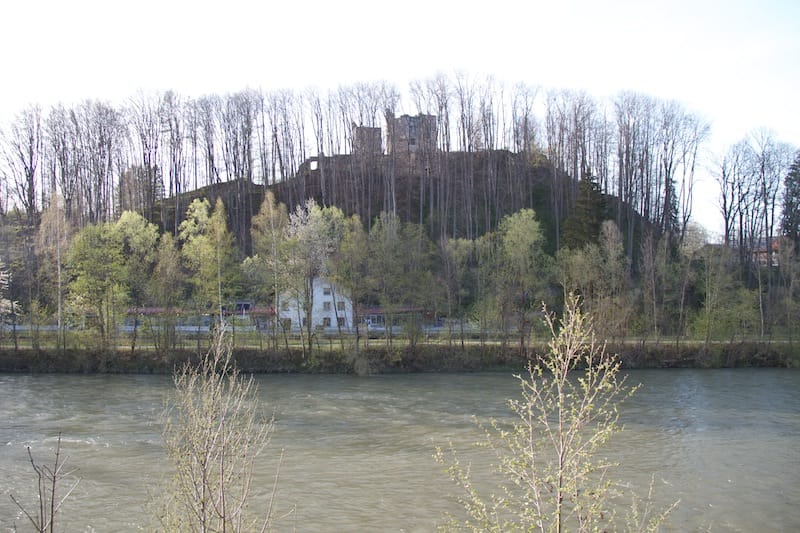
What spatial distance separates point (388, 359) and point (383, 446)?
20.8m

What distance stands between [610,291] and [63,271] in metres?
40.0

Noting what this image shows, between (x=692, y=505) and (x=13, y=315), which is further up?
(x=13, y=315)

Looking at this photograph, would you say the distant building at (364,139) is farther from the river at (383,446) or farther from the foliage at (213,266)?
the river at (383,446)

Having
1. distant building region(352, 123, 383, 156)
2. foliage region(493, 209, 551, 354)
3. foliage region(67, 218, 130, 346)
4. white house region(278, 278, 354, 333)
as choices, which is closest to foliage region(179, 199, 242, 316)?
foliage region(67, 218, 130, 346)

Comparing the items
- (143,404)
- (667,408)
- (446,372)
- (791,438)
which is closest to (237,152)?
(446,372)

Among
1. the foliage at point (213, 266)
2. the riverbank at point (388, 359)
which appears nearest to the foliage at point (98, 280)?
the riverbank at point (388, 359)

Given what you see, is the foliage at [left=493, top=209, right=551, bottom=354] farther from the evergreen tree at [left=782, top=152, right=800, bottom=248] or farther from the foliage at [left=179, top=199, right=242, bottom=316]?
the evergreen tree at [left=782, top=152, right=800, bottom=248]

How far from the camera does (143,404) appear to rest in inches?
1216

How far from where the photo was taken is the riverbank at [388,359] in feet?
138

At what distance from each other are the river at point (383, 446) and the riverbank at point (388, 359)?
3.29m

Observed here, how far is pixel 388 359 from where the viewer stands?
144ft

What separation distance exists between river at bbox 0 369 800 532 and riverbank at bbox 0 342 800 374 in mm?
3292

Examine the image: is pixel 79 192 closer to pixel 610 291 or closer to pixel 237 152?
pixel 237 152

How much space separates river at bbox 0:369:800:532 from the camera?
16.6m
